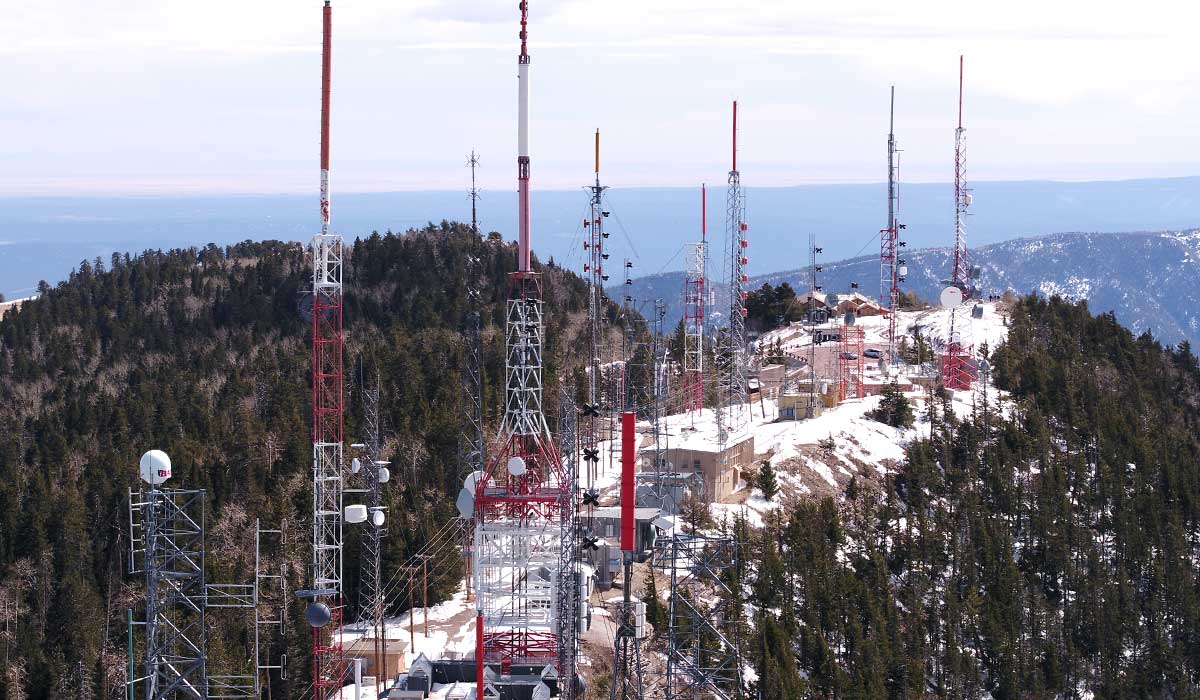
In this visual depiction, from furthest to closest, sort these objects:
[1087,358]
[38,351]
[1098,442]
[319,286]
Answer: [38,351]
[1087,358]
[1098,442]
[319,286]

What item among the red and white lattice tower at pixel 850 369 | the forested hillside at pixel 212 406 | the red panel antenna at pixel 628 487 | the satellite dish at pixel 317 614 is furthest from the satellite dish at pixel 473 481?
the red and white lattice tower at pixel 850 369

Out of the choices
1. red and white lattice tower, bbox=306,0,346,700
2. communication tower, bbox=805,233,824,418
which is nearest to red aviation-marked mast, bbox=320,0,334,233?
red and white lattice tower, bbox=306,0,346,700

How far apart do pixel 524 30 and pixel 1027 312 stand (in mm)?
55554

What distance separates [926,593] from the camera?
67.8 metres

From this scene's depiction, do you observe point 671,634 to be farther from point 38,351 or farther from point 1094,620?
point 38,351

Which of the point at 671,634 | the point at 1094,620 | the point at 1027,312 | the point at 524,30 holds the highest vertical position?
the point at 524,30

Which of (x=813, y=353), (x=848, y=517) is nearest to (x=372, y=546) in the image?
(x=848, y=517)

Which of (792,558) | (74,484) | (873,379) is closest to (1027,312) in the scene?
(873,379)

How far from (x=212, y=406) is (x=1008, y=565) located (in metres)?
46.2

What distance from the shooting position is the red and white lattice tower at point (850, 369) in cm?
8588

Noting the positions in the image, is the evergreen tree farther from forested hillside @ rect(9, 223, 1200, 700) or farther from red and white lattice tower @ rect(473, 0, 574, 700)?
red and white lattice tower @ rect(473, 0, 574, 700)

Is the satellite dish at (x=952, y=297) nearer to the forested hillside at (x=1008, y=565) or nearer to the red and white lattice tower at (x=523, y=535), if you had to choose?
the forested hillside at (x=1008, y=565)

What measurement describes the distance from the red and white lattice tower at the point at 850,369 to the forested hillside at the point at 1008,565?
230 inches

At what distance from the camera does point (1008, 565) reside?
Result: 6931 cm
